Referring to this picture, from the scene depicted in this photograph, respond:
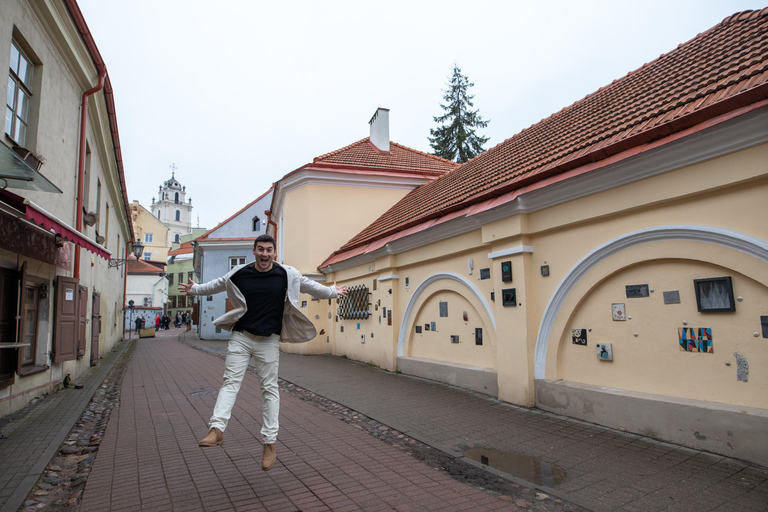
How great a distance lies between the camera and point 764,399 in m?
4.30

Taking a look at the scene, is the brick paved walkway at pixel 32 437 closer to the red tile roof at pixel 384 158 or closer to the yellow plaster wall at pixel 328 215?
the yellow plaster wall at pixel 328 215

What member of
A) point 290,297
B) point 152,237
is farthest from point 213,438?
point 152,237

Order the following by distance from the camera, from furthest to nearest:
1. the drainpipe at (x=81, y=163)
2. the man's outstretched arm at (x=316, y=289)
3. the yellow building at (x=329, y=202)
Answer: the yellow building at (x=329, y=202) < the drainpipe at (x=81, y=163) < the man's outstretched arm at (x=316, y=289)

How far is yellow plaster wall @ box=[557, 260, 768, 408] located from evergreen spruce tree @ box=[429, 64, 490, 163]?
27.3 meters

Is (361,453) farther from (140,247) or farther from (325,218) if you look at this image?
(140,247)

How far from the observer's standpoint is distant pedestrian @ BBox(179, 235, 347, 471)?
13.8ft

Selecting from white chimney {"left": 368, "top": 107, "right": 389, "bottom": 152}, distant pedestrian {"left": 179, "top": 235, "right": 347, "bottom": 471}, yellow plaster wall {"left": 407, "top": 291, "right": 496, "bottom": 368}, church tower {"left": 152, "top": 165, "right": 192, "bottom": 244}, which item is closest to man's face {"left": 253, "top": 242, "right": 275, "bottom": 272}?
distant pedestrian {"left": 179, "top": 235, "right": 347, "bottom": 471}

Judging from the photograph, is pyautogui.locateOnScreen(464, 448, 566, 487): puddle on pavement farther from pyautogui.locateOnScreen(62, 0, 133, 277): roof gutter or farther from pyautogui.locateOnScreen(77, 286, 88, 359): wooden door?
pyautogui.locateOnScreen(77, 286, 88, 359): wooden door

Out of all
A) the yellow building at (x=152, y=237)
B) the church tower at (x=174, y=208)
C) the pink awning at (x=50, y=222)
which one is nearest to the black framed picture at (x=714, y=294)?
the pink awning at (x=50, y=222)

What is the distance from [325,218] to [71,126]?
29.8 ft

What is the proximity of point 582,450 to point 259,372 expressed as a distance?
3.38m

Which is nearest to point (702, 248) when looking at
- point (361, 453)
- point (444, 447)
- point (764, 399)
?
point (764, 399)

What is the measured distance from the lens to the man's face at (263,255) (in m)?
4.40

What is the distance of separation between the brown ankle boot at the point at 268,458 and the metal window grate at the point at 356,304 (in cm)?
871
